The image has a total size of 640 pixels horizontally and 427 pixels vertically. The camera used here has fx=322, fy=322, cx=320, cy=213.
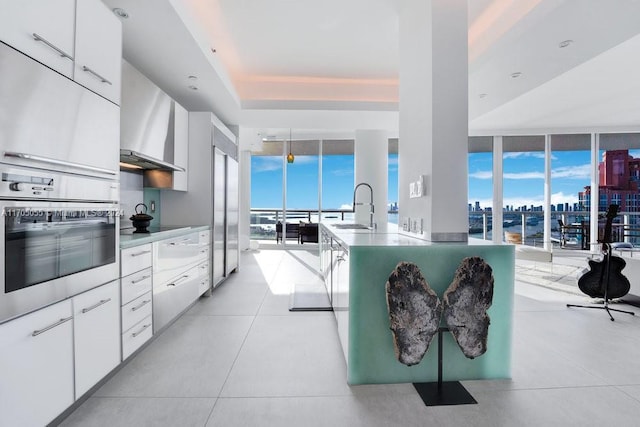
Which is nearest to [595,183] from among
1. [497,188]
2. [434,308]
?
[497,188]

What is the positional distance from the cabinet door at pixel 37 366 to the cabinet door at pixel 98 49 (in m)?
1.22

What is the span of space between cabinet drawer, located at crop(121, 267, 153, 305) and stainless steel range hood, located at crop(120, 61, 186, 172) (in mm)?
1005

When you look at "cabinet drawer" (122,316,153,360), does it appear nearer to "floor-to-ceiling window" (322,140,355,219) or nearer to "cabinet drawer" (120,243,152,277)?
"cabinet drawer" (120,243,152,277)

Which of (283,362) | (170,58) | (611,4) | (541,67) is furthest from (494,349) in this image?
(170,58)

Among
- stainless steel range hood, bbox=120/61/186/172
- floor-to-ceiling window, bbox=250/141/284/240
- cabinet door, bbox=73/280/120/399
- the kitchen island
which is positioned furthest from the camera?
floor-to-ceiling window, bbox=250/141/284/240

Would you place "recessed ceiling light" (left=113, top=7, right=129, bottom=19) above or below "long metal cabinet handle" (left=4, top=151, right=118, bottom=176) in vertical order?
above

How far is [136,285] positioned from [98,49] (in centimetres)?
152

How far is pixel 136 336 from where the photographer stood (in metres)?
2.27

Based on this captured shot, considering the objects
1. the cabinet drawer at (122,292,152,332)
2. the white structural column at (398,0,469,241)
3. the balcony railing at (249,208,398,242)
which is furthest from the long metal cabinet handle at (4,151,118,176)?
the balcony railing at (249,208,398,242)

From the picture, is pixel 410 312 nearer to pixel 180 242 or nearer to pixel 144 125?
pixel 180 242

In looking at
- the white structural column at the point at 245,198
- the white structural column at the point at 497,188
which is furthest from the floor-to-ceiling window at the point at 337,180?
the white structural column at the point at 497,188

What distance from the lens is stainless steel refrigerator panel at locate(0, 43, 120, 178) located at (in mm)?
1323

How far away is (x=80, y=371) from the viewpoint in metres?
1.69

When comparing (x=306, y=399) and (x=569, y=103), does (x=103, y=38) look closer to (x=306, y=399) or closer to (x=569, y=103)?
(x=306, y=399)
